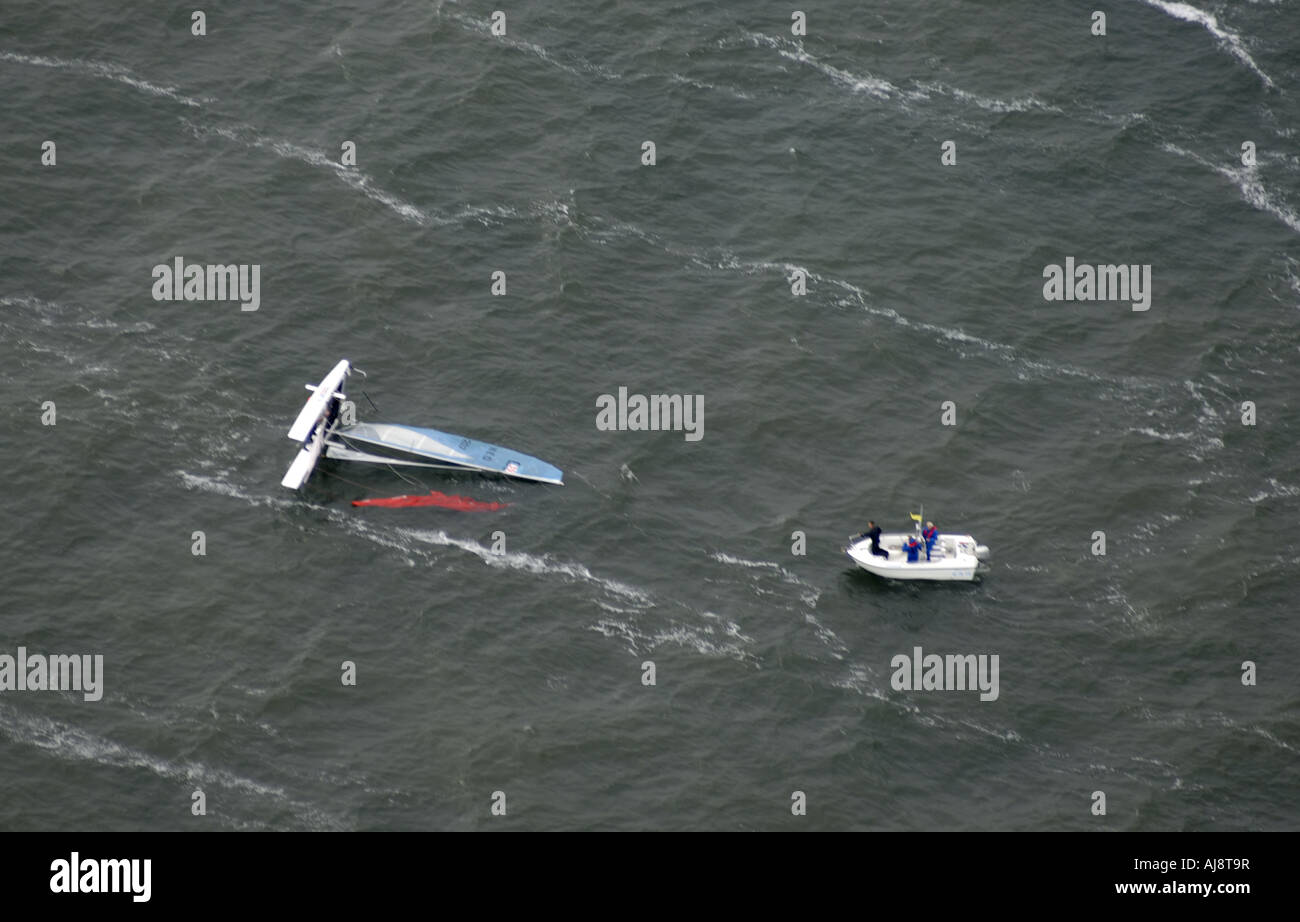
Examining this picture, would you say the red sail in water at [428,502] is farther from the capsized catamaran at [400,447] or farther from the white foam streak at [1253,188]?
the white foam streak at [1253,188]

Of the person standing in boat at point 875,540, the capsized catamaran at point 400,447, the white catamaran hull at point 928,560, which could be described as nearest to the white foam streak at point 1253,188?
the white catamaran hull at point 928,560

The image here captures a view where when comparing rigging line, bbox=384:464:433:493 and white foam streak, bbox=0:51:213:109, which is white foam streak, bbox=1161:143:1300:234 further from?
white foam streak, bbox=0:51:213:109

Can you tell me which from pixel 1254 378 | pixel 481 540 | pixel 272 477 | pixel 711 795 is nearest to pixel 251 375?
pixel 272 477

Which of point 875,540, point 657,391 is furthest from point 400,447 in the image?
point 875,540

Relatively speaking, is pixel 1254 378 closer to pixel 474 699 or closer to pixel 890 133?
pixel 890 133

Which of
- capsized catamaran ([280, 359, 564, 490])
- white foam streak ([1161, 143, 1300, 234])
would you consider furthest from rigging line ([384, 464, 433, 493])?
white foam streak ([1161, 143, 1300, 234])

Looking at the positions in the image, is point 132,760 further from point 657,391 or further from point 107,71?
point 107,71
